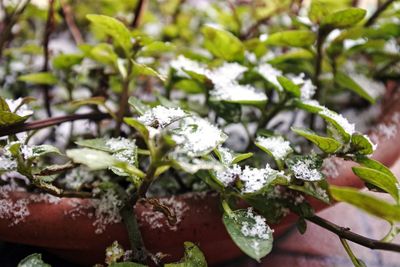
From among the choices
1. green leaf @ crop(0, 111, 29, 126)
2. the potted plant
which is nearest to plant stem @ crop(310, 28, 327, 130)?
the potted plant

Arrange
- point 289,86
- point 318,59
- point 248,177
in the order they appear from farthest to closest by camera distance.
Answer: point 318,59 < point 289,86 < point 248,177

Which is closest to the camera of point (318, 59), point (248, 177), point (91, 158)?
point (91, 158)

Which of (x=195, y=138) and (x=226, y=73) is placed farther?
(x=226, y=73)

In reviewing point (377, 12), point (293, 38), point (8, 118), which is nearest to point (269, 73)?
point (293, 38)

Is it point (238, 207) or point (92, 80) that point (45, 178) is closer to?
point (238, 207)

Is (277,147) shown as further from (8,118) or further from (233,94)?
(8,118)
